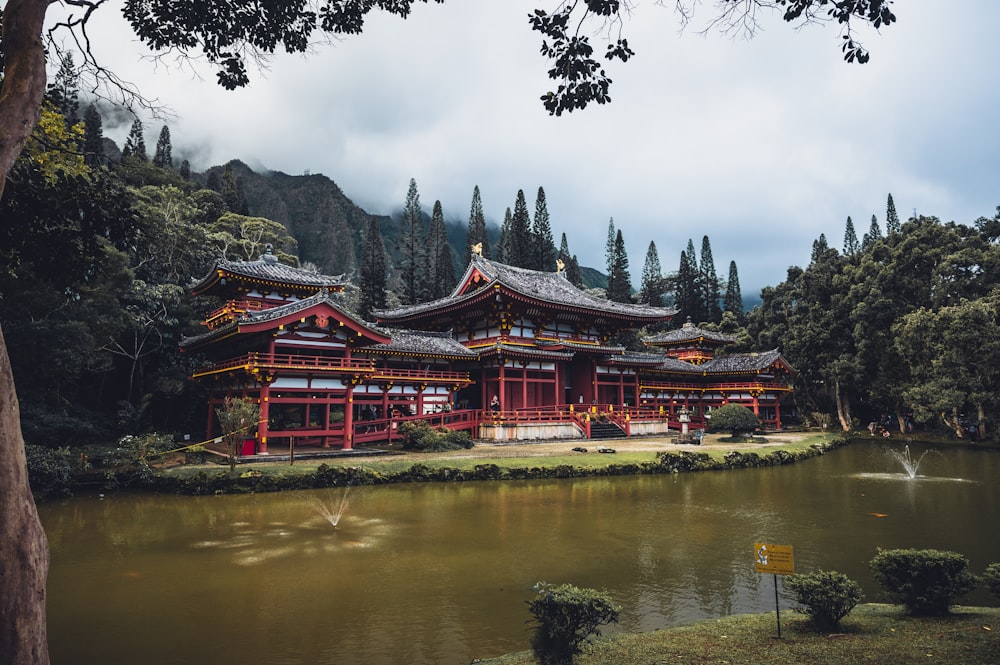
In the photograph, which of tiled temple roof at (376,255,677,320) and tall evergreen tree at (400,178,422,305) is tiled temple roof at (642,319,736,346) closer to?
tiled temple roof at (376,255,677,320)

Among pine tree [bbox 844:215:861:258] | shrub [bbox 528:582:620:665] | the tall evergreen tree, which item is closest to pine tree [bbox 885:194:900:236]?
pine tree [bbox 844:215:861:258]

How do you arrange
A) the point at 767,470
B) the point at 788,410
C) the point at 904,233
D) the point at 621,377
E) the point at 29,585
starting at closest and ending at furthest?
the point at 29,585
the point at 767,470
the point at 621,377
the point at 904,233
the point at 788,410

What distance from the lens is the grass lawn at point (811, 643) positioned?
5.09 m

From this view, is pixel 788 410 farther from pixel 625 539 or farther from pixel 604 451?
pixel 625 539

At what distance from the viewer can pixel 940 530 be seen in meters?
11.8

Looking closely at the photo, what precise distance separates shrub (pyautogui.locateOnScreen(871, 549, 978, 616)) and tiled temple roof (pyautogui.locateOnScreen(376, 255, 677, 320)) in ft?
78.9

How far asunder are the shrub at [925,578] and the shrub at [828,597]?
33.6 inches

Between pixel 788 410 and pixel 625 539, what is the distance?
45.3m

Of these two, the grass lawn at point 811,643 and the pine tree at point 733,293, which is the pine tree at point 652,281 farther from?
the grass lawn at point 811,643

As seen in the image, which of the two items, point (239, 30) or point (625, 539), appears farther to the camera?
point (625, 539)

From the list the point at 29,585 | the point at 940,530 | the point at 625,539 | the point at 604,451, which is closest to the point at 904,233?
the point at 604,451

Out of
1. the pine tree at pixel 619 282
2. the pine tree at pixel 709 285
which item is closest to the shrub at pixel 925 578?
the pine tree at pixel 619 282

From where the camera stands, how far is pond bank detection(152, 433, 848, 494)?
53.8 feet

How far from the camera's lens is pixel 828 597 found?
6.12 meters
